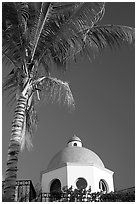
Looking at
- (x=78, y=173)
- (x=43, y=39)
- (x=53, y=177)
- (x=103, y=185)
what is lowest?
(x=103, y=185)

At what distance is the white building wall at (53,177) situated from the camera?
17781 millimetres

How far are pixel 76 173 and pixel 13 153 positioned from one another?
13.1 m

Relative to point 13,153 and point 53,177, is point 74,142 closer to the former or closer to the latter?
point 53,177

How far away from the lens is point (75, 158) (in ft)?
61.3

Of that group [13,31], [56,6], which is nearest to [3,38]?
[13,31]

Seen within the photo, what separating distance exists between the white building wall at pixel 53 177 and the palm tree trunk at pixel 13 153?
12.7m

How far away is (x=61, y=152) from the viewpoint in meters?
20.0

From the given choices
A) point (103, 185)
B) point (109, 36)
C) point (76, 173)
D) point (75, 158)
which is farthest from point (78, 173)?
point (109, 36)

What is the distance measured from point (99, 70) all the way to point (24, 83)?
6.88 m

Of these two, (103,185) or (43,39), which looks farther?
(103,185)

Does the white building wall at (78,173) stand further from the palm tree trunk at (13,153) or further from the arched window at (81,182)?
the palm tree trunk at (13,153)

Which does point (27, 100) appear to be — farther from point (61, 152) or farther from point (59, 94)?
point (61, 152)

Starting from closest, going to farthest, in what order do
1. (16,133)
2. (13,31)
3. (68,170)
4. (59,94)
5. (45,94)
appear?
(16,133) < (13,31) < (59,94) < (45,94) < (68,170)

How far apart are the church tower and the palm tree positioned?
38.5 ft
